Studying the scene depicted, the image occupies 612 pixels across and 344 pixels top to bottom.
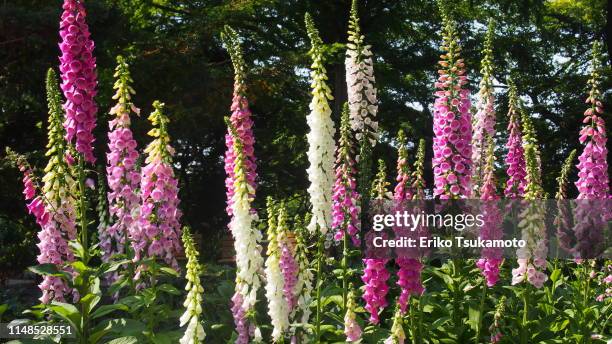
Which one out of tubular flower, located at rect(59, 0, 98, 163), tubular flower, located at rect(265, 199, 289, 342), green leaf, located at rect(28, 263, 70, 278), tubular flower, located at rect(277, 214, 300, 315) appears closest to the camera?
tubular flower, located at rect(265, 199, 289, 342)

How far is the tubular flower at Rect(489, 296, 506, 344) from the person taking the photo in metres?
5.34

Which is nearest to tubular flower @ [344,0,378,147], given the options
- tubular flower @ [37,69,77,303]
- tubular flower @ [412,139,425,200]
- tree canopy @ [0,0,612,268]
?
tubular flower @ [412,139,425,200]

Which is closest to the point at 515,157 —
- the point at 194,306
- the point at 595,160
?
the point at 595,160

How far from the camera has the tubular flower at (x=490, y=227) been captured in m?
5.98

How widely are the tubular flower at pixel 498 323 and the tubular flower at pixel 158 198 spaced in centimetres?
264

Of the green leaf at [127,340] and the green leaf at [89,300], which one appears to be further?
the green leaf at [89,300]

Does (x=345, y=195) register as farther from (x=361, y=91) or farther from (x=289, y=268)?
(x=361, y=91)

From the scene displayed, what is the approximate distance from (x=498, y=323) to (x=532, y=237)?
88 centimetres

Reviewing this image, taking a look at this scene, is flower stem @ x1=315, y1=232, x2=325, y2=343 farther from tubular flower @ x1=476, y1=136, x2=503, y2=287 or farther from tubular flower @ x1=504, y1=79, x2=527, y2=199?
tubular flower @ x1=504, y1=79, x2=527, y2=199

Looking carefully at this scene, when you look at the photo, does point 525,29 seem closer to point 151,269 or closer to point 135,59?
point 135,59

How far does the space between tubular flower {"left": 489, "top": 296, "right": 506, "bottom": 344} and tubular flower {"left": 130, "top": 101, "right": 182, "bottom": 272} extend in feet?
8.67

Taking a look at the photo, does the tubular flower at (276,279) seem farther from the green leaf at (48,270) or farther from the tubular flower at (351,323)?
the green leaf at (48,270)

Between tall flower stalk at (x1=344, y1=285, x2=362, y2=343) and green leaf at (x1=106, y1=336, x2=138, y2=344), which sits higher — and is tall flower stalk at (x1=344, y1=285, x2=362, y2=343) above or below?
above

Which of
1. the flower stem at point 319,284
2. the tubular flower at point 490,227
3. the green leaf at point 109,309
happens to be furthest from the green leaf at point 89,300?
the tubular flower at point 490,227
